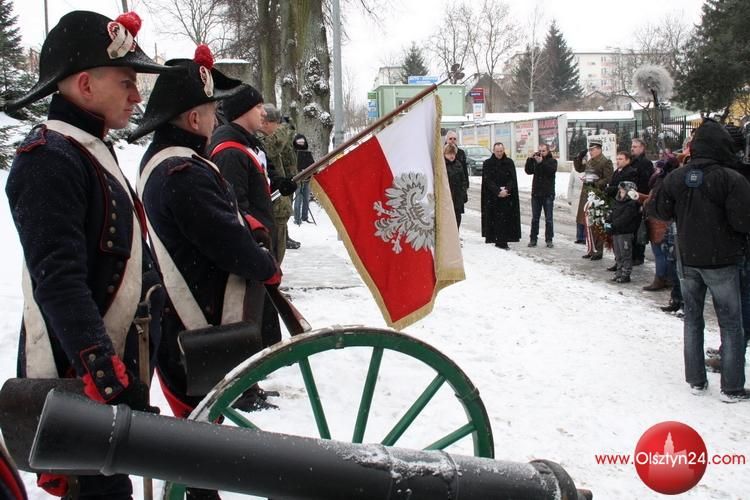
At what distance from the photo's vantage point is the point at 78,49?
6.67 feet

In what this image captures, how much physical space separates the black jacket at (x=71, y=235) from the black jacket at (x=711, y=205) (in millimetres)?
4050

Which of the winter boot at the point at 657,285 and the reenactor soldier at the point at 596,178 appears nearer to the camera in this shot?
the winter boot at the point at 657,285

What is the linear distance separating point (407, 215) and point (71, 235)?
6.08 ft

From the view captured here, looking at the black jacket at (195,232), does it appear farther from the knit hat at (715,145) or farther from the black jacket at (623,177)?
the black jacket at (623,177)

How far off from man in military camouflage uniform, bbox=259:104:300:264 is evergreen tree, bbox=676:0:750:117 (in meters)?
19.8

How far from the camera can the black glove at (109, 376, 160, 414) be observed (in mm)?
1915

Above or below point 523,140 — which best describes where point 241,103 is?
below

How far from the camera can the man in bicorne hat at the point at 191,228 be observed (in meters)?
2.59

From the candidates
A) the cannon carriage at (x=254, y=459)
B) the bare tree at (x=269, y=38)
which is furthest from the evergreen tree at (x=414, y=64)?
the cannon carriage at (x=254, y=459)

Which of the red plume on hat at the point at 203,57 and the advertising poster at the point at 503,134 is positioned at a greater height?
the advertising poster at the point at 503,134

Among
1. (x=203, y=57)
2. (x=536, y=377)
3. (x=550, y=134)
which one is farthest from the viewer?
(x=550, y=134)

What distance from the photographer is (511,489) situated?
1.21 m

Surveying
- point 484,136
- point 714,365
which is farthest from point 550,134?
point 714,365

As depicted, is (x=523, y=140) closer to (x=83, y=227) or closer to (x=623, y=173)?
(x=623, y=173)
